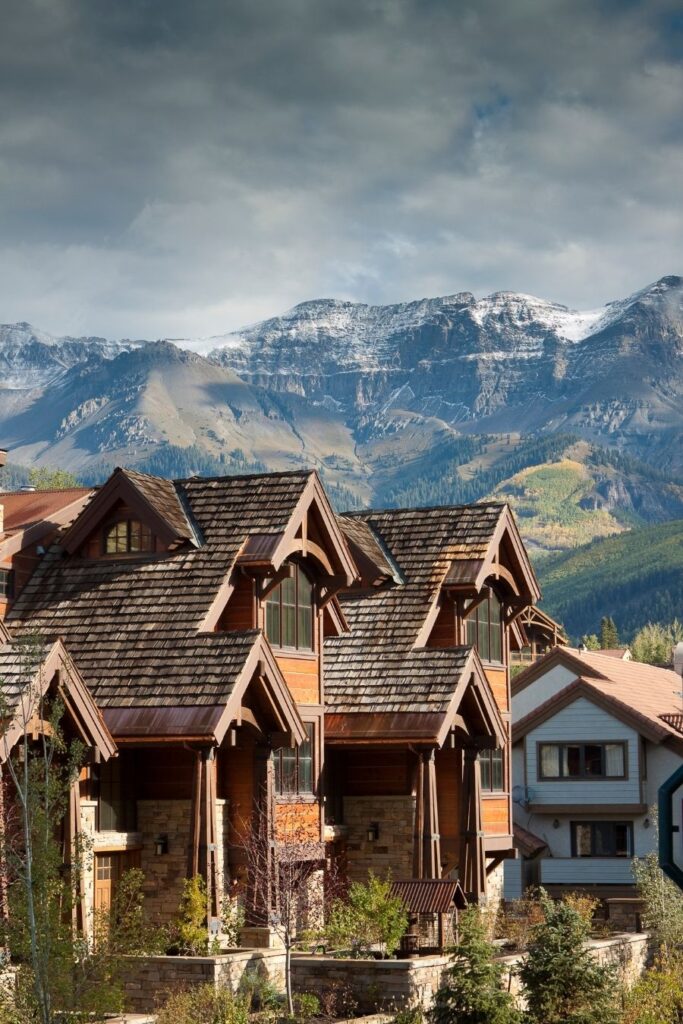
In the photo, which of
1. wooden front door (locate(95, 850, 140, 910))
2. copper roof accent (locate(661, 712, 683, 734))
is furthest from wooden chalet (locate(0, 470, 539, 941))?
copper roof accent (locate(661, 712, 683, 734))

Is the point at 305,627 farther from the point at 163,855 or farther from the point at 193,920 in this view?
the point at 193,920

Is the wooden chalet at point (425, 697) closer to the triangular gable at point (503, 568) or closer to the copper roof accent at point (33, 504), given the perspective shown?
the triangular gable at point (503, 568)

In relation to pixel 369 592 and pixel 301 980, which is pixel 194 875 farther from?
pixel 369 592

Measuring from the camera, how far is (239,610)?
129ft

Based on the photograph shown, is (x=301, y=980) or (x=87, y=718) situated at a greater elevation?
(x=87, y=718)

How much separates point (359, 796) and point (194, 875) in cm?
905

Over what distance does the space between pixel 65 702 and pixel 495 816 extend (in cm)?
1840

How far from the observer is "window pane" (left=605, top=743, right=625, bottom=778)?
59062 mm

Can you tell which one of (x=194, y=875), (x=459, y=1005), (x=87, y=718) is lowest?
(x=459, y=1005)

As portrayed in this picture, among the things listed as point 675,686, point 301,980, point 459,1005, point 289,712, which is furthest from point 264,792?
point 675,686

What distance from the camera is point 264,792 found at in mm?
37406

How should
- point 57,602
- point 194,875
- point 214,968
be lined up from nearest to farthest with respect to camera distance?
point 214,968 < point 194,875 < point 57,602

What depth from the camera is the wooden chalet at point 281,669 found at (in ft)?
119

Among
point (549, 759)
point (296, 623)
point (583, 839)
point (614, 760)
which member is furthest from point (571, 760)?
point (296, 623)
